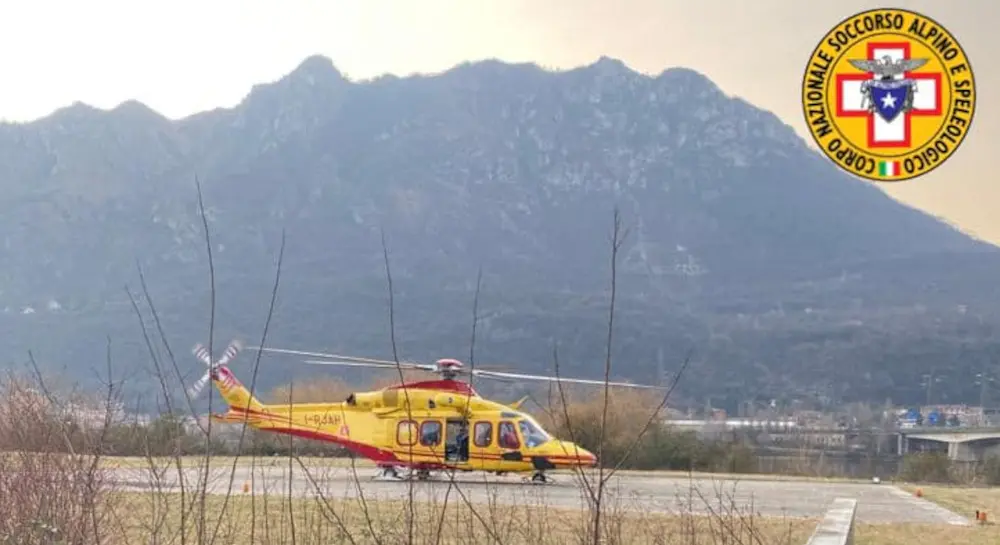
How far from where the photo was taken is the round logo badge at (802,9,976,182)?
19.1 feet

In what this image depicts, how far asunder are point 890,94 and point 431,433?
44.9 ft

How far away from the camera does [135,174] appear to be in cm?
12681

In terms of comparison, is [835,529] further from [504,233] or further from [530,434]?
[504,233]

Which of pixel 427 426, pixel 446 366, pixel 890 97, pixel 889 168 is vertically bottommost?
pixel 427 426

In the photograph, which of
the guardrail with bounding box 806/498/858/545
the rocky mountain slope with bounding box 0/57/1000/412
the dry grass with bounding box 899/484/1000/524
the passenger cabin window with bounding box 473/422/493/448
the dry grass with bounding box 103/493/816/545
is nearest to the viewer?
the guardrail with bounding box 806/498/858/545

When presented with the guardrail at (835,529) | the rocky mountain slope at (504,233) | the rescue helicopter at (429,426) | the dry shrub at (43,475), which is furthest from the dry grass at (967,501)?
A: the rocky mountain slope at (504,233)

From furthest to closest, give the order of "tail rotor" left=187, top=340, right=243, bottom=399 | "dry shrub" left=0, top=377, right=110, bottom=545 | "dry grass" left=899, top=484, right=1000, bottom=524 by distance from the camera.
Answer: "dry grass" left=899, top=484, right=1000, bottom=524 → "dry shrub" left=0, top=377, right=110, bottom=545 → "tail rotor" left=187, top=340, right=243, bottom=399

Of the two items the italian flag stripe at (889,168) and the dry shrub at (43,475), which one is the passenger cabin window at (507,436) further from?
the italian flag stripe at (889,168)

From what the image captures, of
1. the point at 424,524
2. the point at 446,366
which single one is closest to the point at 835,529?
the point at 424,524

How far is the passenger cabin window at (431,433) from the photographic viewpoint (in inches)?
743

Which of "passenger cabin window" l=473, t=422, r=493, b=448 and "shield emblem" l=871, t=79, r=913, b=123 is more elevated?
"shield emblem" l=871, t=79, r=913, b=123

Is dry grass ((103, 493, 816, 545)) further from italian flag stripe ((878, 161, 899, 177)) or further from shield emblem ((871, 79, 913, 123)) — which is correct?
shield emblem ((871, 79, 913, 123))

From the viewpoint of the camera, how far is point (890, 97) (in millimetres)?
5934

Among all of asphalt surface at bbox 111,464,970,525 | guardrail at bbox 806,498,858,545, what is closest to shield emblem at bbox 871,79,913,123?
guardrail at bbox 806,498,858,545
